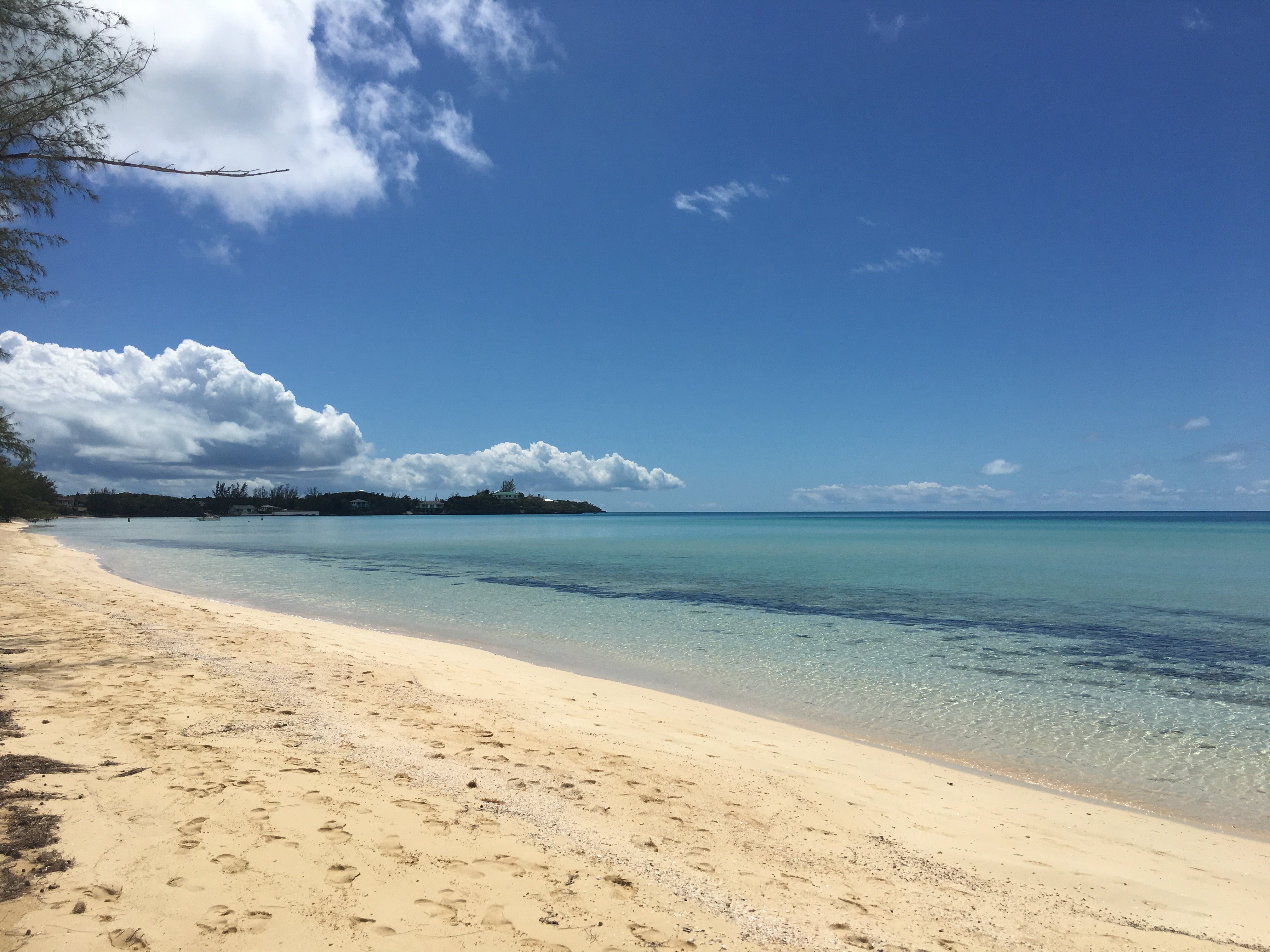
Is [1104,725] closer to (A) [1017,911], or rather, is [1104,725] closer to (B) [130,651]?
(A) [1017,911]

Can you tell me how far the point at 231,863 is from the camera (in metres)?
4.04

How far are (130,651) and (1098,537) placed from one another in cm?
9358

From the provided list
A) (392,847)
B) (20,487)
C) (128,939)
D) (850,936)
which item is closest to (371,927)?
(392,847)

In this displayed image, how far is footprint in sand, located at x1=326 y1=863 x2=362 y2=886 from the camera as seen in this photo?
3.94 metres

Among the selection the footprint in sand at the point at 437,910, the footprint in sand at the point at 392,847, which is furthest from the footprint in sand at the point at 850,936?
the footprint in sand at the point at 392,847

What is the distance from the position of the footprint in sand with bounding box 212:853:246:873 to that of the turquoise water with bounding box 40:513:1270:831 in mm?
7974

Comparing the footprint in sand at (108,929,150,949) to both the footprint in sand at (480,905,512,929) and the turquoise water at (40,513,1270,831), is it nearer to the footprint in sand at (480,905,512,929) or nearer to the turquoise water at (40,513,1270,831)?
the footprint in sand at (480,905,512,929)

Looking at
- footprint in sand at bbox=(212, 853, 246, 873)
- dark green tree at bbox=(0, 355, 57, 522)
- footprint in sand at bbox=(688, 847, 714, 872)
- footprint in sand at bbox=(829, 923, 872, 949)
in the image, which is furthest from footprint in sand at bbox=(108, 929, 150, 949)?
dark green tree at bbox=(0, 355, 57, 522)

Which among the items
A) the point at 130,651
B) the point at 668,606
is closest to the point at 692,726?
the point at 130,651

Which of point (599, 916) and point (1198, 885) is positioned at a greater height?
point (599, 916)

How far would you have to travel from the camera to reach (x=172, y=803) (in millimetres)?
4766

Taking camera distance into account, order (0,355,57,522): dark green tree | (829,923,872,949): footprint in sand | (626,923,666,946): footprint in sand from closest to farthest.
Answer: (626,923,666,946): footprint in sand, (829,923,872,949): footprint in sand, (0,355,57,522): dark green tree

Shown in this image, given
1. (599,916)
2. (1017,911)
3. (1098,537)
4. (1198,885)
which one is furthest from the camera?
(1098,537)

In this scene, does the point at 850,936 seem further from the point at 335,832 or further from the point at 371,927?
the point at 335,832
